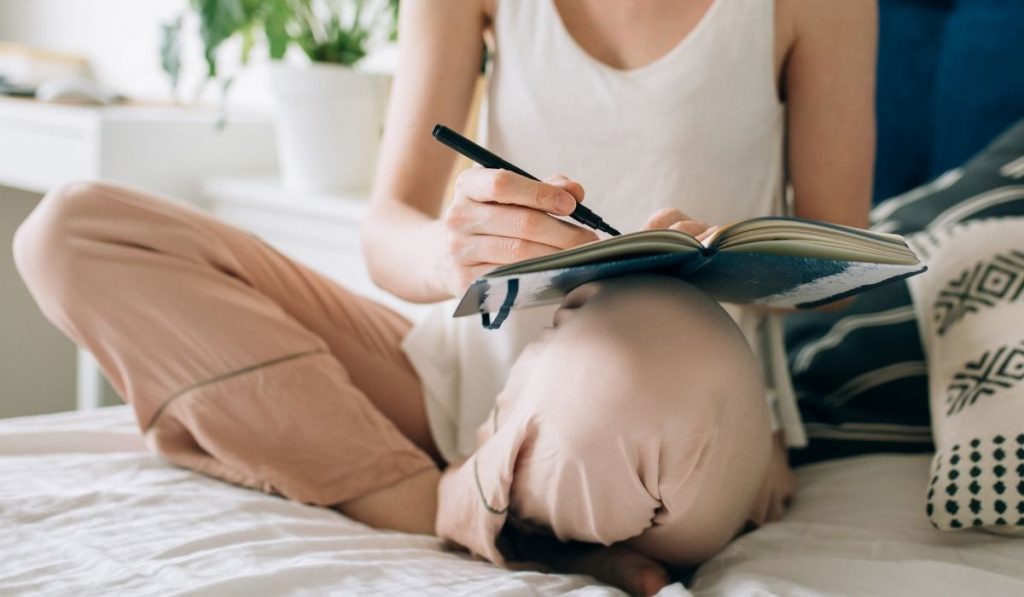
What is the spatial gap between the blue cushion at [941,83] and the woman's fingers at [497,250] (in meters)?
0.88

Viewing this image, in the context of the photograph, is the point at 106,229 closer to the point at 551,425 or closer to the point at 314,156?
the point at 551,425

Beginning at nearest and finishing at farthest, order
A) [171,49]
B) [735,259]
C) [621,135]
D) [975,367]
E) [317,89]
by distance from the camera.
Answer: [735,259]
[975,367]
[621,135]
[317,89]
[171,49]

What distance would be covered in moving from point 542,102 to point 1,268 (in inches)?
24.3

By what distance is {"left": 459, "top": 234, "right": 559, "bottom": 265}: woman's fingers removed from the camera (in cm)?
67

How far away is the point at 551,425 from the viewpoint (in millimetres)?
682

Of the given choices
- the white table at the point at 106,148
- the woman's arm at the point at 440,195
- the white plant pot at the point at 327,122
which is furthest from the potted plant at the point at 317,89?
the woman's arm at the point at 440,195

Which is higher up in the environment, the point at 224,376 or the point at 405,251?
the point at 405,251

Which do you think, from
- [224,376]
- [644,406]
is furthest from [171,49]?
[644,406]

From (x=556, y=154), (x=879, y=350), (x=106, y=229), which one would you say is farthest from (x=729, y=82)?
(x=106, y=229)

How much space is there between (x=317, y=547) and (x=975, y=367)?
0.55 m

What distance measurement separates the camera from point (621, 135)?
97 centimetres

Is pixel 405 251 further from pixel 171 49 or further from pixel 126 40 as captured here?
pixel 126 40

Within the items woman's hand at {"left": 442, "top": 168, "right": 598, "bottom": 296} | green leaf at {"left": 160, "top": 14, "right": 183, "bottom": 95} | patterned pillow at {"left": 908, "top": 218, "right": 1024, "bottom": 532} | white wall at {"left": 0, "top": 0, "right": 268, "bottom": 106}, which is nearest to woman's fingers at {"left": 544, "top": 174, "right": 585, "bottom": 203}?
woman's hand at {"left": 442, "top": 168, "right": 598, "bottom": 296}

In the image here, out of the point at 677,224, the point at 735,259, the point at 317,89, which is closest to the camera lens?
the point at 735,259
